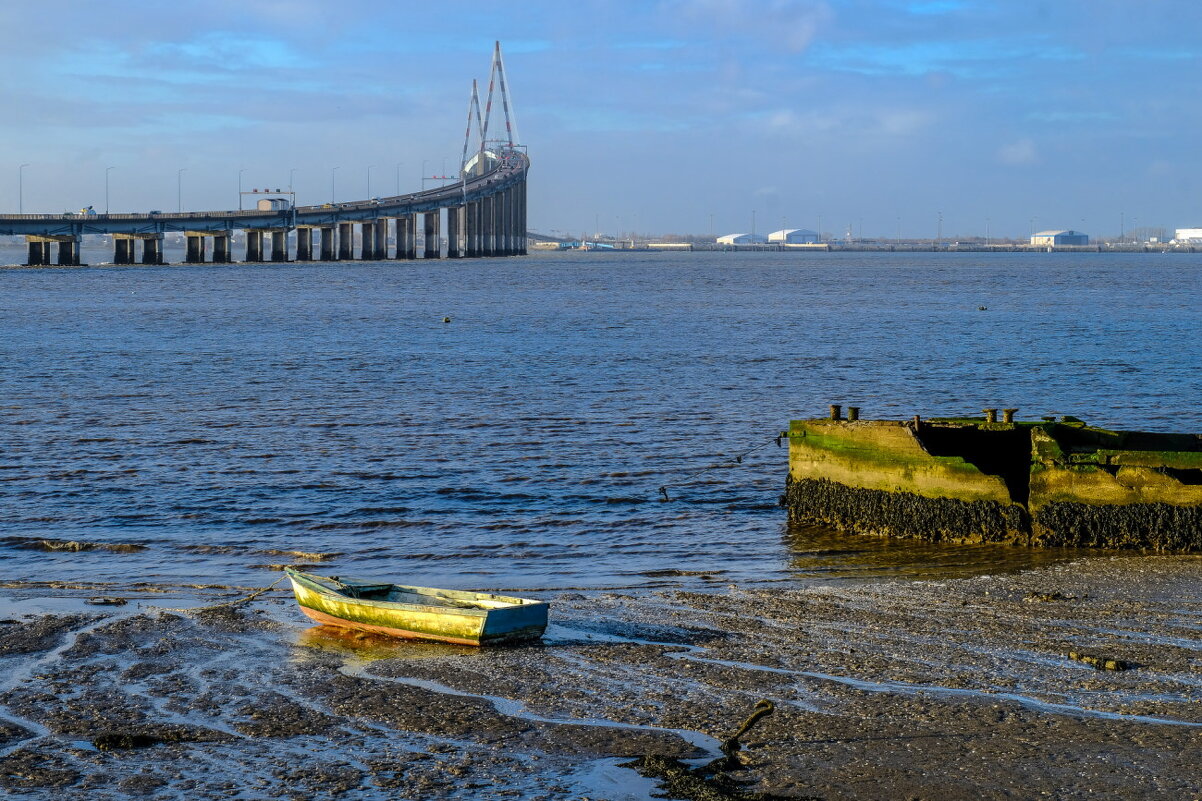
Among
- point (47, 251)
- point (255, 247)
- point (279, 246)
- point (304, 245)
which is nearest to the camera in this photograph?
point (47, 251)

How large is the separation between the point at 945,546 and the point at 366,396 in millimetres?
23351

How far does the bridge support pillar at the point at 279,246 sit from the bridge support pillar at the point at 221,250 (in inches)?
372

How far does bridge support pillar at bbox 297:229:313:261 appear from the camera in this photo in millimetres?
185250

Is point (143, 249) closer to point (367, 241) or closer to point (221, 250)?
point (221, 250)

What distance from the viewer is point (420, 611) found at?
1435cm

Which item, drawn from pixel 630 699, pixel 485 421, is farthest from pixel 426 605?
pixel 485 421

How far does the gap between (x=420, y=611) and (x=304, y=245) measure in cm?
17795

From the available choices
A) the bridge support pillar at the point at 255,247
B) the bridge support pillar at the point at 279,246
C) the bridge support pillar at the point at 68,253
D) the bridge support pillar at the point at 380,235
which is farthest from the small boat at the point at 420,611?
the bridge support pillar at the point at 380,235

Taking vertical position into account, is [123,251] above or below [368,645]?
above

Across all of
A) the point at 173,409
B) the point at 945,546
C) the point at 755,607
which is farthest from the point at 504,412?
the point at 755,607

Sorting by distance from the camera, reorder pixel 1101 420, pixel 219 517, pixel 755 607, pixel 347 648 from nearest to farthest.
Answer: pixel 347 648, pixel 755 607, pixel 219 517, pixel 1101 420

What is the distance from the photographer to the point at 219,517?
2206 cm

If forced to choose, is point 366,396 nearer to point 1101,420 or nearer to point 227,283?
point 1101,420

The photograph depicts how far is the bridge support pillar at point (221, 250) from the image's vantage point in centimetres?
16815
